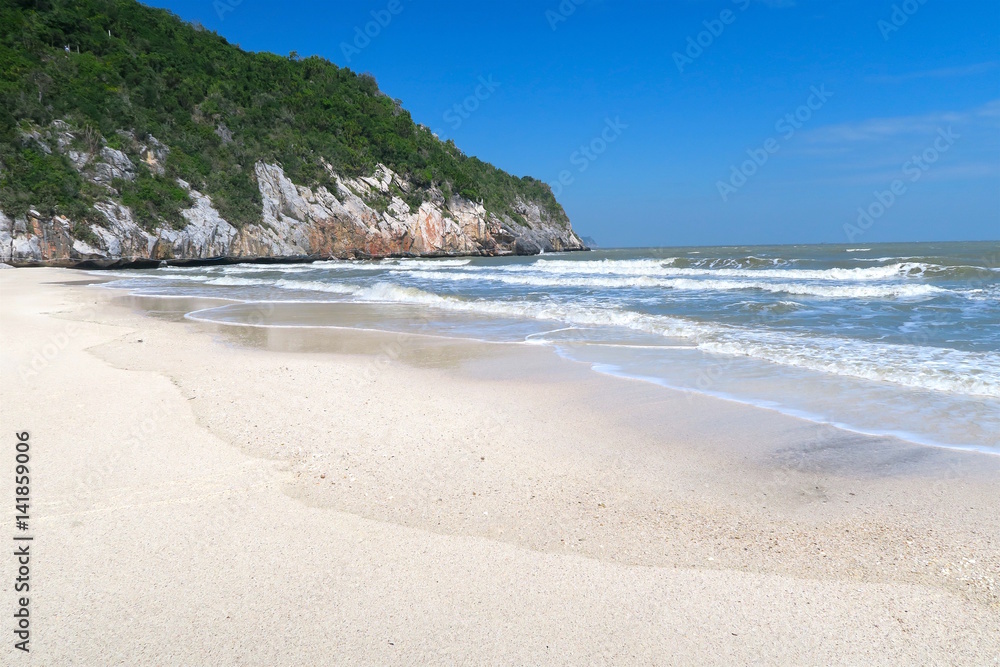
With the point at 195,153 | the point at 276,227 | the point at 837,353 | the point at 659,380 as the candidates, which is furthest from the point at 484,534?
the point at 195,153

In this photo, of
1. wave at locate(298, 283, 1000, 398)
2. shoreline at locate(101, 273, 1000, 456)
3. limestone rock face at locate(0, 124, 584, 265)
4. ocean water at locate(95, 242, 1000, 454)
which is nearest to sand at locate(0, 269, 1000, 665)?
shoreline at locate(101, 273, 1000, 456)

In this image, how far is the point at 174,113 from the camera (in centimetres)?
4491

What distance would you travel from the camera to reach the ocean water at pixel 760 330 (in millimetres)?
5156

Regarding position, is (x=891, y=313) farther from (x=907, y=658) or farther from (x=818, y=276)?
(x=818, y=276)

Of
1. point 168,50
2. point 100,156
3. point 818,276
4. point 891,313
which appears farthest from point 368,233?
point 891,313

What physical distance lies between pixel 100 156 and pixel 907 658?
151 ft

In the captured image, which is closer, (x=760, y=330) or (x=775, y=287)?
(x=760, y=330)

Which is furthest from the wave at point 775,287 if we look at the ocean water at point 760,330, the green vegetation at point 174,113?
the green vegetation at point 174,113

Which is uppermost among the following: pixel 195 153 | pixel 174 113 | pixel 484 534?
pixel 174 113

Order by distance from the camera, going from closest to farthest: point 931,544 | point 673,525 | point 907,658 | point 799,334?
point 907,658 < point 931,544 < point 673,525 < point 799,334

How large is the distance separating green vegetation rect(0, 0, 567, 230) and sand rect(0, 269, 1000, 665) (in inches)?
1464

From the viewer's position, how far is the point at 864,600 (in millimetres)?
2172

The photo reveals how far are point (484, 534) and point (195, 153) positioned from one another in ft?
165

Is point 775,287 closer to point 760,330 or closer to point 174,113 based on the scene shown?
point 760,330
